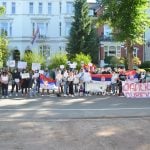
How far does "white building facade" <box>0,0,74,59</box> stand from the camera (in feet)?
239

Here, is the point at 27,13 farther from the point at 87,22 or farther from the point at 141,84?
the point at 141,84

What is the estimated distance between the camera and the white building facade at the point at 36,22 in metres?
72.9

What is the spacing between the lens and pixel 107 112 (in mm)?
20781

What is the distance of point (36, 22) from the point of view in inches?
2876

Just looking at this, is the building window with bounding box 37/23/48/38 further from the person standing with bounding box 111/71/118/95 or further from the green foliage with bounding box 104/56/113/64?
the person standing with bounding box 111/71/118/95

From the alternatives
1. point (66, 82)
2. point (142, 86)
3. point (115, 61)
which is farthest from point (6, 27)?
point (142, 86)

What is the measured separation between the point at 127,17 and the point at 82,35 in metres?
26.1

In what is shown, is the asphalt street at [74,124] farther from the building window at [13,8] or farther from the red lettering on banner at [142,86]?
the building window at [13,8]

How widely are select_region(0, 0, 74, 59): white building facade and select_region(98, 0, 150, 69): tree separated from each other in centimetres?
3334

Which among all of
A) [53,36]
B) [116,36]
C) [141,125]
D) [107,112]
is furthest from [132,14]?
[53,36]

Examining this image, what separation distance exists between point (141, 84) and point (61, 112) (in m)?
9.09

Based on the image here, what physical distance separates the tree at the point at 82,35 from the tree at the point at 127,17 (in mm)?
24309

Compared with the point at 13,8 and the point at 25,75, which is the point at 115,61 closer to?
the point at 13,8

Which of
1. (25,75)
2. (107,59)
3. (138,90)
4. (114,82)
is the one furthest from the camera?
(107,59)
